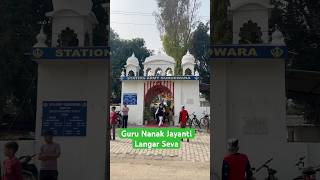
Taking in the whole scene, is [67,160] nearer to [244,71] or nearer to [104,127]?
[104,127]

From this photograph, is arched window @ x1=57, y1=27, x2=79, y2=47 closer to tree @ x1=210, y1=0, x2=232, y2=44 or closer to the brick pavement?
the brick pavement

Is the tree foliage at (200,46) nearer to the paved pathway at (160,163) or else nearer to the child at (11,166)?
the paved pathway at (160,163)

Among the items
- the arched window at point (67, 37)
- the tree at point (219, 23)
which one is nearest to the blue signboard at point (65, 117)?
the arched window at point (67, 37)

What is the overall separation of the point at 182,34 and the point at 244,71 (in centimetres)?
4326

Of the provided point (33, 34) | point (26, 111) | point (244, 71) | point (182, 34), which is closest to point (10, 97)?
point (26, 111)

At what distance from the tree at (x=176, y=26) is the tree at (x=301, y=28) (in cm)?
3384

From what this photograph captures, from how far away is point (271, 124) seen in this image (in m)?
10.2

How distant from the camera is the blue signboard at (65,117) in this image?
34.3ft

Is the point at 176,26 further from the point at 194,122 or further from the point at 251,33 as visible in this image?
the point at 251,33

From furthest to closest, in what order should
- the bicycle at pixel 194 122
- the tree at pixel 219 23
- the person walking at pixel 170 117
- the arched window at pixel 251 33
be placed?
the person walking at pixel 170 117, the bicycle at pixel 194 122, the tree at pixel 219 23, the arched window at pixel 251 33

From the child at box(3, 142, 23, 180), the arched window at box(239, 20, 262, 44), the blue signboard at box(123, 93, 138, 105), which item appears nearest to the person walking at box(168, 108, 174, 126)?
the blue signboard at box(123, 93, 138, 105)

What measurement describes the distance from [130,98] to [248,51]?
28.9m

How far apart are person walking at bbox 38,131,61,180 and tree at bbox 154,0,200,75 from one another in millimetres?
42713

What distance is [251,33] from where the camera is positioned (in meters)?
10.4
